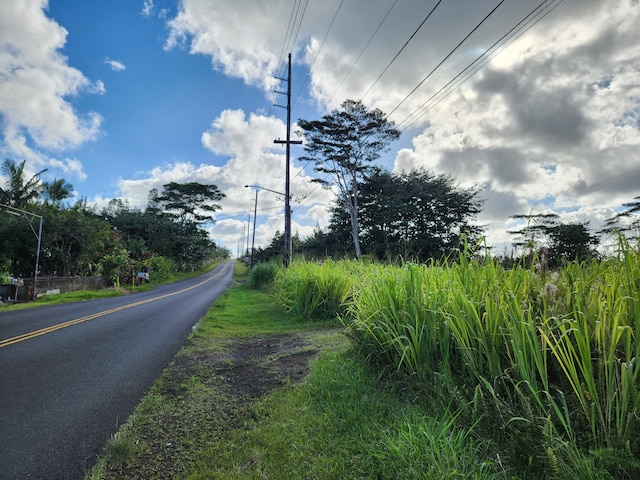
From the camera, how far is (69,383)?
16.3ft

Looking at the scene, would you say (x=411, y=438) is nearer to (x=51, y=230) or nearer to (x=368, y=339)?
(x=368, y=339)

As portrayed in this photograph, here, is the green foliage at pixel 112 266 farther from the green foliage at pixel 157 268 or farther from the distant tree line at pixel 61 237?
the green foliage at pixel 157 268

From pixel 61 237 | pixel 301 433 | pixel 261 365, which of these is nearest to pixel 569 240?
pixel 301 433

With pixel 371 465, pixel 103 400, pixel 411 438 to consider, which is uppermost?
pixel 411 438

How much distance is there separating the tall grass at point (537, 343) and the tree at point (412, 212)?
28129mm

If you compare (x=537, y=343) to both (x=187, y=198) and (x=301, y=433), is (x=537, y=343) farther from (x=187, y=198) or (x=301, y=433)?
(x=187, y=198)

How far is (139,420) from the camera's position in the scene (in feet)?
11.8

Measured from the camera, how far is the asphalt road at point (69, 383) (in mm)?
3111

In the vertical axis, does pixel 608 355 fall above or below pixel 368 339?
above

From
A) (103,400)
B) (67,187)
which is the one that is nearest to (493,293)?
(103,400)

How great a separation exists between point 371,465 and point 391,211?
31.9m

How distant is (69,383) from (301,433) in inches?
154

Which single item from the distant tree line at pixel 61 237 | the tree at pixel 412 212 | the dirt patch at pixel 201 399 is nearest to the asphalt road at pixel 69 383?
the dirt patch at pixel 201 399

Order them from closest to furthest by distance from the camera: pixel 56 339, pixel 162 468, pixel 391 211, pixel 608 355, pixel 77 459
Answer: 1. pixel 608 355
2. pixel 162 468
3. pixel 77 459
4. pixel 56 339
5. pixel 391 211
